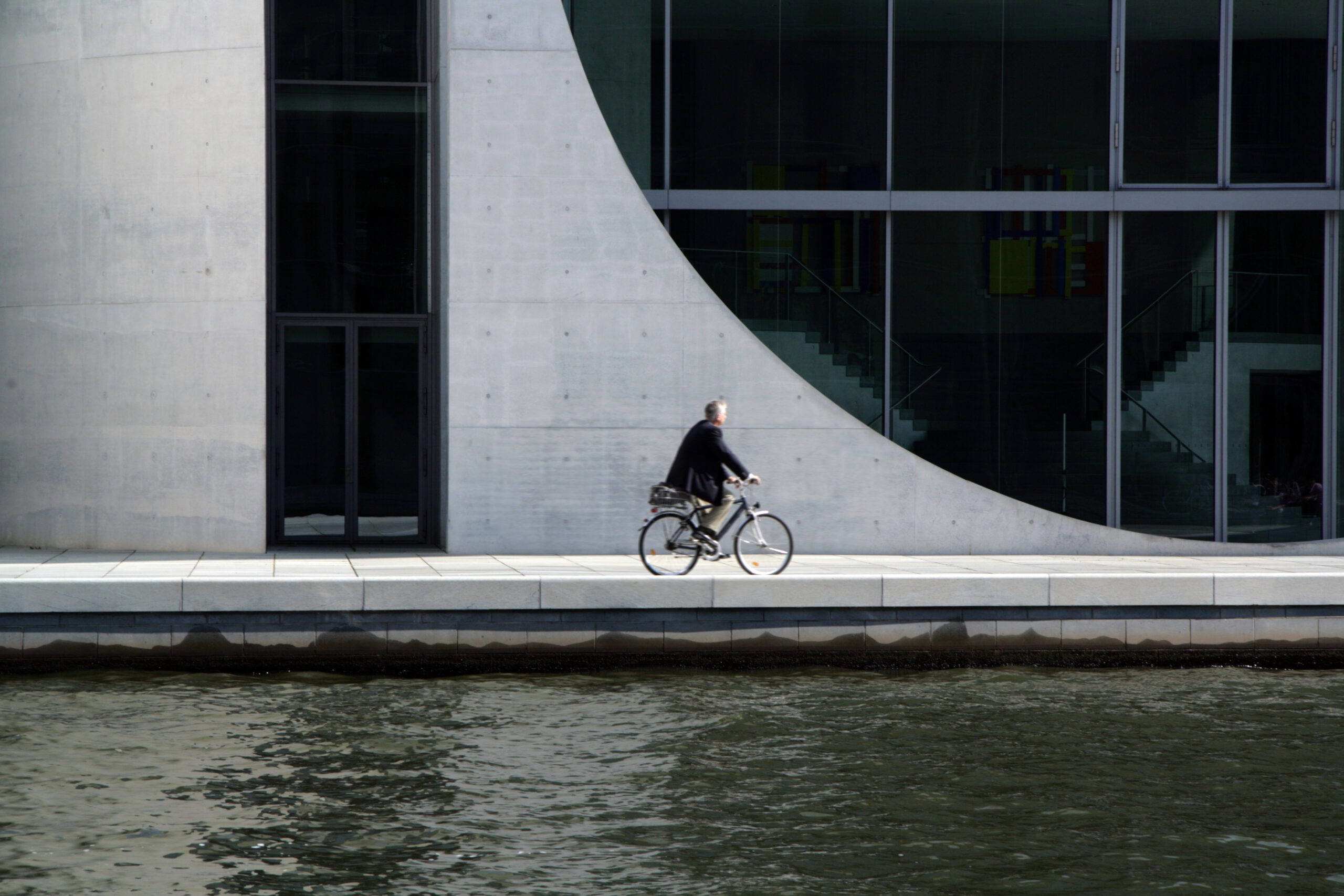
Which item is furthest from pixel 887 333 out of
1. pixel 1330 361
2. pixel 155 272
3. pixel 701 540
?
pixel 155 272

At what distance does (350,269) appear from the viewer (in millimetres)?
14727

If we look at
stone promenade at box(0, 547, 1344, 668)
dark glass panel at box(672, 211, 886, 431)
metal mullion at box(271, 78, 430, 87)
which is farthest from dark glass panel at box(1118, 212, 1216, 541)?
metal mullion at box(271, 78, 430, 87)

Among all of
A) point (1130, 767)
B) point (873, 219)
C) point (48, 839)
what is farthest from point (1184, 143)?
point (48, 839)

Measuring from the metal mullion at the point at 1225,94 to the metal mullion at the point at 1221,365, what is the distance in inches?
19.1

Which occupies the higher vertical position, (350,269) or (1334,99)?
(1334,99)

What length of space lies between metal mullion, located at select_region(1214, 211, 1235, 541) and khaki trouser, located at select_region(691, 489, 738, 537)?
6.47m

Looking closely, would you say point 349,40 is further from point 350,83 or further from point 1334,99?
point 1334,99

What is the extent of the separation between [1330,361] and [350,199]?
11.0m

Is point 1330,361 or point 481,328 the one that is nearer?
point 481,328

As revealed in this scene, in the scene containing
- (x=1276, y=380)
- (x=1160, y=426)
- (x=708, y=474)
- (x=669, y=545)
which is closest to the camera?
(x=669, y=545)

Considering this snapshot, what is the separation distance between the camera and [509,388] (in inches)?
559

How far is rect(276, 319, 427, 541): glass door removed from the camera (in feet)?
48.0

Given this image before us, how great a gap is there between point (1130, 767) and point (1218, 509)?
8369mm

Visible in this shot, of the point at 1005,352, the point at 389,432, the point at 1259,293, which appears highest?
the point at 1259,293
